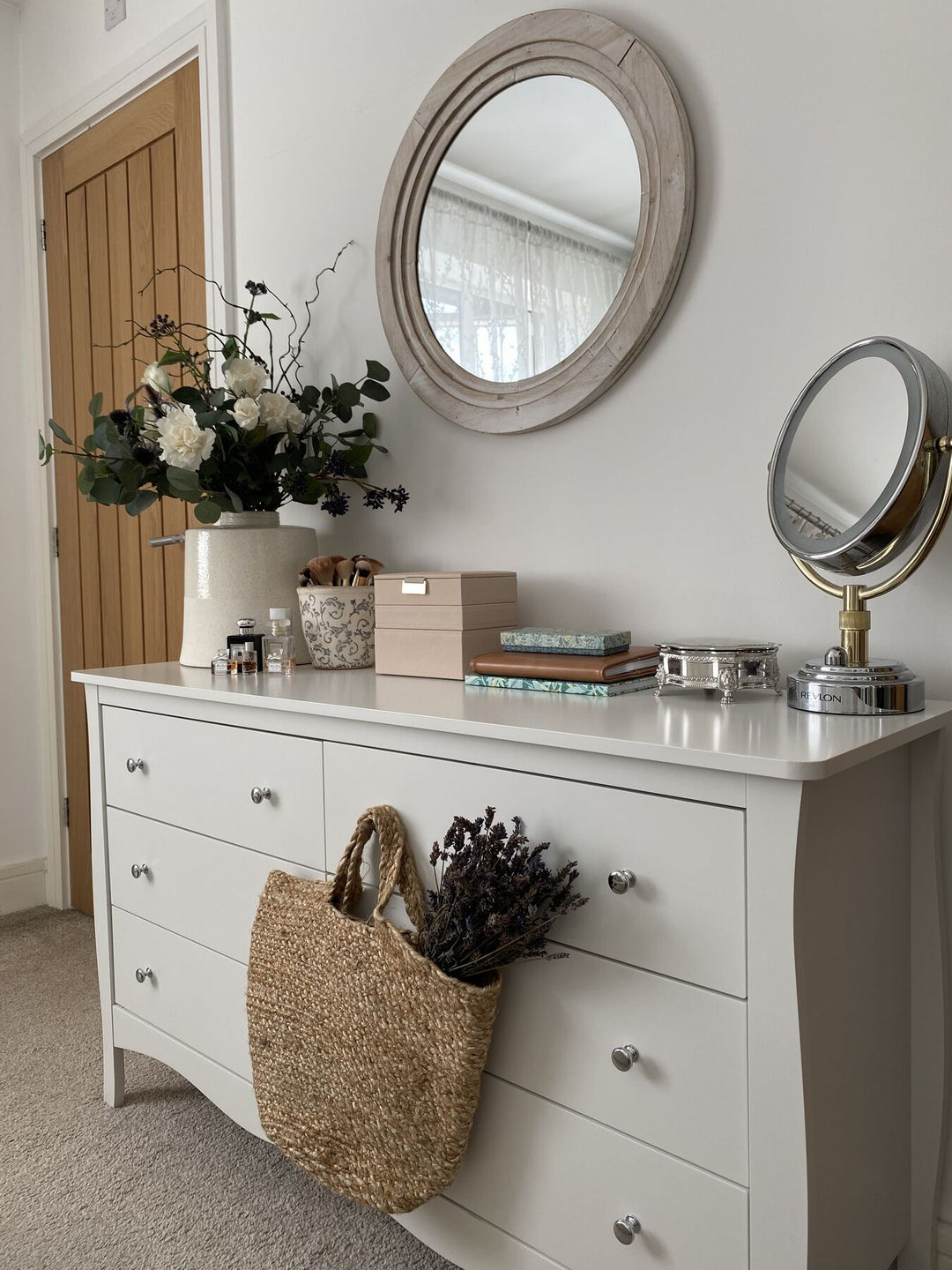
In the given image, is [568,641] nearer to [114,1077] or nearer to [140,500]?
[140,500]

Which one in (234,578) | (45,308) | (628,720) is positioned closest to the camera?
(628,720)

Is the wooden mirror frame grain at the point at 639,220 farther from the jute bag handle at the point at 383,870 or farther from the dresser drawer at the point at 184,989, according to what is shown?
the dresser drawer at the point at 184,989

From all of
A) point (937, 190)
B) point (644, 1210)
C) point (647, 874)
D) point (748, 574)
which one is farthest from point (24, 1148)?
point (937, 190)

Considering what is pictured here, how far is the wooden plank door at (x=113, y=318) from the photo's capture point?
7.73ft

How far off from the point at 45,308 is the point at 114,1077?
218 centimetres

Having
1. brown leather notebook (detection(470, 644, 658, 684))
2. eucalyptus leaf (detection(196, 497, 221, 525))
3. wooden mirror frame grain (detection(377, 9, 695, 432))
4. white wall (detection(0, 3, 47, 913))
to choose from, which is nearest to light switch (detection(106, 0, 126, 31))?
white wall (detection(0, 3, 47, 913))

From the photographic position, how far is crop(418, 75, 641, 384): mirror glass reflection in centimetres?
149

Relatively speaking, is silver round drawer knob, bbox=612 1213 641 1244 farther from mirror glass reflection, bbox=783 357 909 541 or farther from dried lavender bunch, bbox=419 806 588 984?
→ mirror glass reflection, bbox=783 357 909 541

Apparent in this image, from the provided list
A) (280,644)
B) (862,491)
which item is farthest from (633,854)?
(280,644)

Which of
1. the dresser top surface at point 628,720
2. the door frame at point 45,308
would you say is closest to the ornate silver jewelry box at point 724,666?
the dresser top surface at point 628,720

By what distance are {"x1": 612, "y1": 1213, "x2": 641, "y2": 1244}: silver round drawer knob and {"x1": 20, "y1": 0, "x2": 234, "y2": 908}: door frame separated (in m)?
1.98

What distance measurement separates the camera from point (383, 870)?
4.05 ft

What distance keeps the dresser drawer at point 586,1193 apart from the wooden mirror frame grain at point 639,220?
1.03m

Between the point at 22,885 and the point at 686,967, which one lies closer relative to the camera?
the point at 686,967
